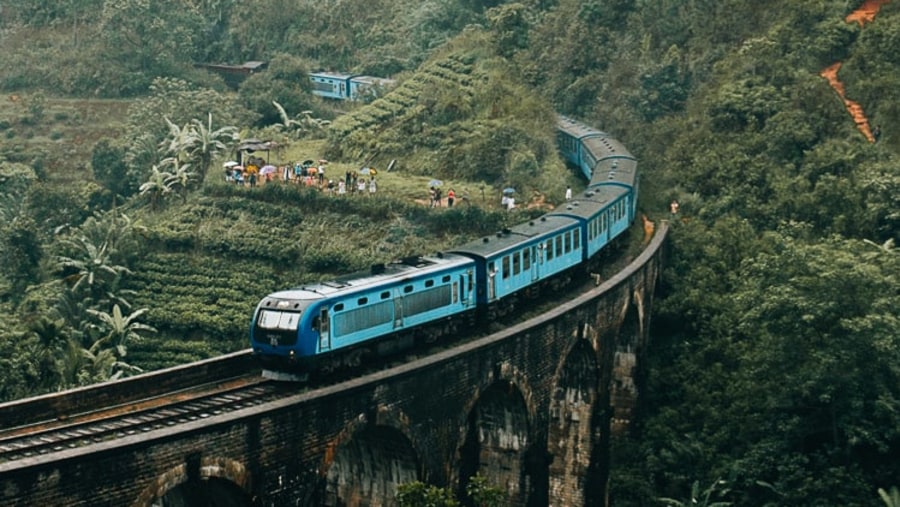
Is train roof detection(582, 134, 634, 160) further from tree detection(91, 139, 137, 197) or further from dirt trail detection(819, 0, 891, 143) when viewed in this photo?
tree detection(91, 139, 137, 197)

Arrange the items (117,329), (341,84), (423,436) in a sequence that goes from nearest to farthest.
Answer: (423,436)
(117,329)
(341,84)

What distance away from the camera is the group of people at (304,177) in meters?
50.6

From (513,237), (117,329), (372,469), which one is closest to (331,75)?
(117,329)

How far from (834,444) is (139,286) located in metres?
27.0

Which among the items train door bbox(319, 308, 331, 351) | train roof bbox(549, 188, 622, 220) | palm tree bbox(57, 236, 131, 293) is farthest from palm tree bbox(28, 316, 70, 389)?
train roof bbox(549, 188, 622, 220)

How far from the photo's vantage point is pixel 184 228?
1993 inches

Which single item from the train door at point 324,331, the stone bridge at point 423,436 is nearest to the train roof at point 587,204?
the stone bridge at point 423,436

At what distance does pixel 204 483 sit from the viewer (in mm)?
20109

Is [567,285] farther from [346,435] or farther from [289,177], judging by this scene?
[289,177]

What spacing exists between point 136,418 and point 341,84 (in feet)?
179

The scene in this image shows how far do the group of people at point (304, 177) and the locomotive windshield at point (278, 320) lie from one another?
85.4 feet

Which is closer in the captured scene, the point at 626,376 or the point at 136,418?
the point at 136,418

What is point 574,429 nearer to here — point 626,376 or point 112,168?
point 626,376

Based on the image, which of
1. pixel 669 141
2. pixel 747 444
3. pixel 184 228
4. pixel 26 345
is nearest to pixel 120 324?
pixel 26 345
